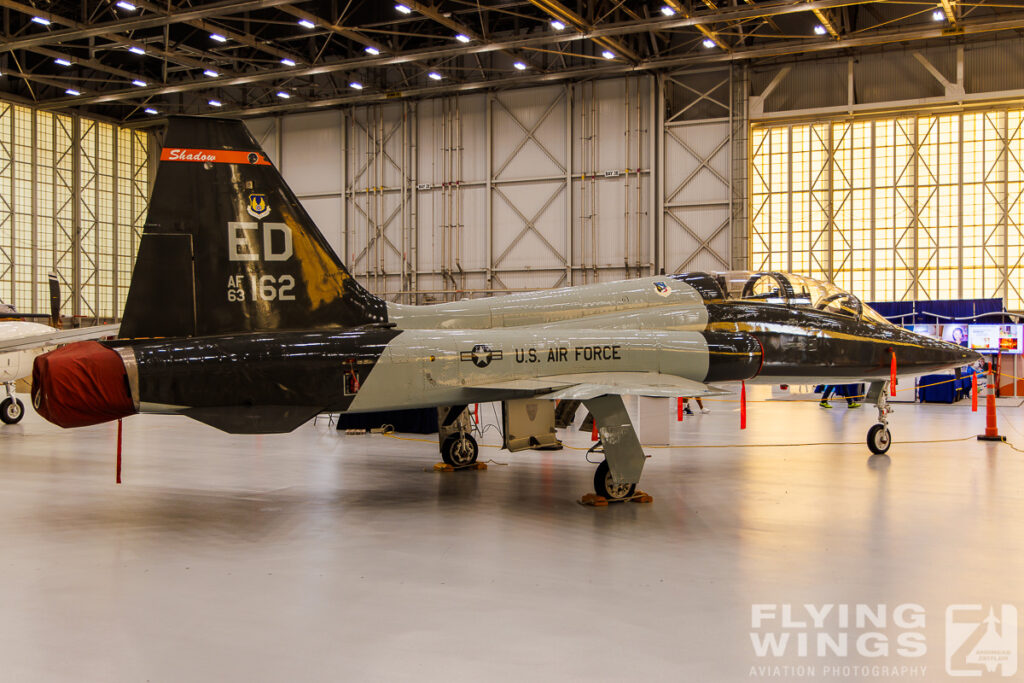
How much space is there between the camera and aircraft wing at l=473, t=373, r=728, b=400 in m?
7.96

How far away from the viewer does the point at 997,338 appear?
2416 cm

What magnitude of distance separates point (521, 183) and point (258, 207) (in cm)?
2397

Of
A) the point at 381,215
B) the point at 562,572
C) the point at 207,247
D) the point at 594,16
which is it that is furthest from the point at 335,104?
the point at 562,572

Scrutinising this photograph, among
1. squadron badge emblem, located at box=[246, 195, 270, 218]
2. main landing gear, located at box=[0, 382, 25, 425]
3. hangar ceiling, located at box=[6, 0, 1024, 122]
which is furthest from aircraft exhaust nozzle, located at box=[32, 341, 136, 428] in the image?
hangar ceiling, located at box=[6, 0, 1024, 122]

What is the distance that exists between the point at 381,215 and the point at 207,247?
26007mm

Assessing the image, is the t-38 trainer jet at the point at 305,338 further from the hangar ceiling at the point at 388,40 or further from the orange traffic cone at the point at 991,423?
the hangar ceiling at the point at 388,40

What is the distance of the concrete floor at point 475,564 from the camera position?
14.3ft


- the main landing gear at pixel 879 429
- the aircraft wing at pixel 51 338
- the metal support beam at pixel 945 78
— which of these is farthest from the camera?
the metal support beam at pixel 945 78

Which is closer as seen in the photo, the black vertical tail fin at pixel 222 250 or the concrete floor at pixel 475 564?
the concrete floor at pixel 475 564

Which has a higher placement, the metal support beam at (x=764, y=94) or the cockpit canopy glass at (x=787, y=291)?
the metal support beam at (x=764, y=94)

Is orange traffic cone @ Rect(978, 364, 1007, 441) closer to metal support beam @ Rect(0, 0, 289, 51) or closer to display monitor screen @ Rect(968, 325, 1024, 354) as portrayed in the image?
display monitor screen @ Rect(968, 325, 1024, 354)

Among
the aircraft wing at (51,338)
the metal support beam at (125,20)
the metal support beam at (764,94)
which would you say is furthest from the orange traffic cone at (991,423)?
the metal support beam at (125,20)

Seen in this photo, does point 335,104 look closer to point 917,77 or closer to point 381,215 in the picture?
point 381,215

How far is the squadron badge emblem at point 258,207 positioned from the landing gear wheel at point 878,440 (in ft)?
29.6
